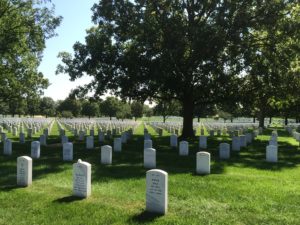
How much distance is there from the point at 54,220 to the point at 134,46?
17786 mm

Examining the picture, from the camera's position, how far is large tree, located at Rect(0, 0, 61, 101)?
2661cm

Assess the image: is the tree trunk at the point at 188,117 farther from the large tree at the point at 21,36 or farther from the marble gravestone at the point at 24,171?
the marble gravestone at the point at 24,171

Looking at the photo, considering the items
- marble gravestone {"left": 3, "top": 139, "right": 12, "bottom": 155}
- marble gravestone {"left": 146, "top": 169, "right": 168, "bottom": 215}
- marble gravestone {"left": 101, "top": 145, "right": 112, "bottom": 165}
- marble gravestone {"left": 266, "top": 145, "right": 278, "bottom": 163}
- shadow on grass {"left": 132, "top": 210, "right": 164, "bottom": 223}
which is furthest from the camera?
marble gravestone {"left": 3, "top": 139, "right": 12, "bottom": 155}

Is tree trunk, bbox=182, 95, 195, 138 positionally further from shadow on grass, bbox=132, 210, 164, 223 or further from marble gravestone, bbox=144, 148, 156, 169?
shadow on grass, bbox=132, 210, 164, 223

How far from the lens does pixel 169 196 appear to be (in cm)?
958

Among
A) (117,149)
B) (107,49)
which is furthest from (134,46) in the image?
(117,149)

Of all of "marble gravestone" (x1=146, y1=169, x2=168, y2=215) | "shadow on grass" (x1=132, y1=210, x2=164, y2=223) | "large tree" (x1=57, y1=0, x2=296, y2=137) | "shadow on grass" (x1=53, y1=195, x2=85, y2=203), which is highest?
"large tree" (x1=57, y1=0, x2=296, y2=137)

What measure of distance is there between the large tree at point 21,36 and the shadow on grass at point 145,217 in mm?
21010

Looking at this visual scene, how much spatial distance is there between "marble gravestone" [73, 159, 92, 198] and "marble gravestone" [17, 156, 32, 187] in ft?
5.50

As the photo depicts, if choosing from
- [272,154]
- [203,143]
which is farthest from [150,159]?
[203,143]

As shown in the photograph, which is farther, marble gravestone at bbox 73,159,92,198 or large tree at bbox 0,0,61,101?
large tree at bbox 0,0,61,101

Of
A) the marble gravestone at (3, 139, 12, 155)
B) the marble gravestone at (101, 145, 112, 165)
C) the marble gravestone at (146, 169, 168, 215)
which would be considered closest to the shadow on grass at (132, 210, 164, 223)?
the marble gravestone at (146, 169, 168, 215)

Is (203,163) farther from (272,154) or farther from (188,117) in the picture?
(188,117)

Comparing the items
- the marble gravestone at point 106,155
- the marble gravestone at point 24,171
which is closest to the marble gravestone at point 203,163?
the marble gravestone at point 106,155
